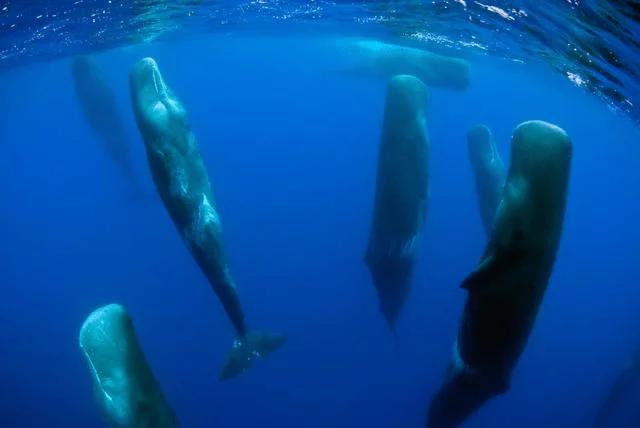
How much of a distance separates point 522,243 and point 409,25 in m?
15.2

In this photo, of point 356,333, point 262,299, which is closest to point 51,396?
point 262,299

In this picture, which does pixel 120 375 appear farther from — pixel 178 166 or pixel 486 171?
pixel 486 171

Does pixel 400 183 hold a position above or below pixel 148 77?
below

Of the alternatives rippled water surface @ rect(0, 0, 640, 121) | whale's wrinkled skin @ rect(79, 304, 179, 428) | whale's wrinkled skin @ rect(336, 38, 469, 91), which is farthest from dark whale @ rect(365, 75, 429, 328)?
whale's wrinkled skin @ rect(336, 38, 469, 91)

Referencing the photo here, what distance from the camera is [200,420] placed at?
18.9 m

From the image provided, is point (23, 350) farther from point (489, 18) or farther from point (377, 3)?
point (489, 18)

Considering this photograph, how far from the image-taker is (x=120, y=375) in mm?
4832

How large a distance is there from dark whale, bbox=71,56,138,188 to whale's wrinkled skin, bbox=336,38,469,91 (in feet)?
37.1

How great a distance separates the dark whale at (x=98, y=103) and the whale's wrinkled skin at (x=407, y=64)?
11323mm

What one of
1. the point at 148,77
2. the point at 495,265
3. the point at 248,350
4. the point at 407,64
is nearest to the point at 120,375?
the point at 495,265

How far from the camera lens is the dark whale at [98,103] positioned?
20.4m

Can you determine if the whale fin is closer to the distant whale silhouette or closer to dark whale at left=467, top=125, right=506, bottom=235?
dark whale at left=467, top=125, right=506, bottom=235

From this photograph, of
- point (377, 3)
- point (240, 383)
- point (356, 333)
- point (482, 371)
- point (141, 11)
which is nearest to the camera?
point (482, 371)

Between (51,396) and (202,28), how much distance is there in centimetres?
1684
